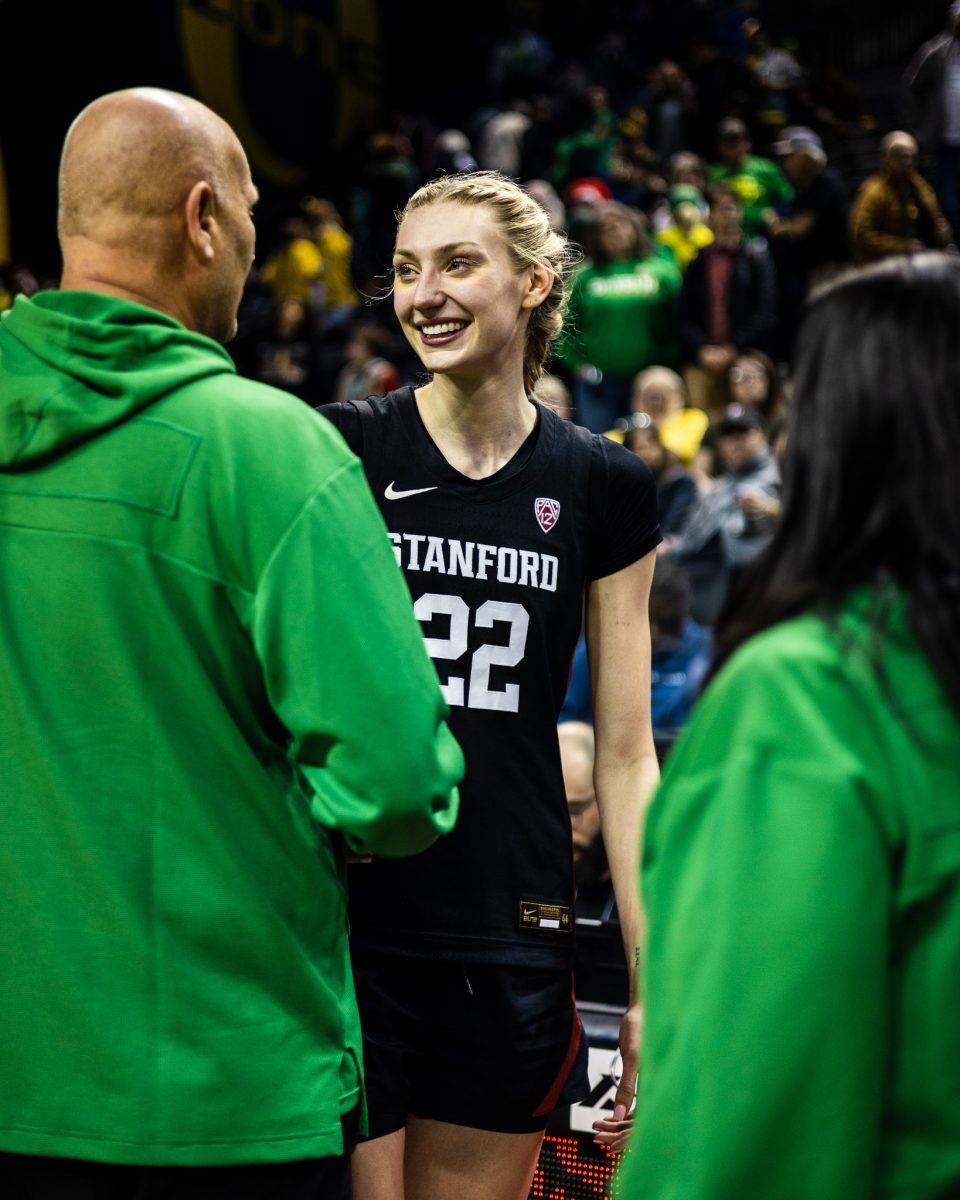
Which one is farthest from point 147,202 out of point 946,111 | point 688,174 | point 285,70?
point 285,70

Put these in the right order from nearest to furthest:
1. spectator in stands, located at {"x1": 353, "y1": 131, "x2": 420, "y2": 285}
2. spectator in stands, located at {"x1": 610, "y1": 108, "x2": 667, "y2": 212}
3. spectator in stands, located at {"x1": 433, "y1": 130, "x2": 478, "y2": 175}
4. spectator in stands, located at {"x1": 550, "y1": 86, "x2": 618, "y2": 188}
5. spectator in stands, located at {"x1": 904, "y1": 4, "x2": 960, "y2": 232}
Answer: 1. spectator in stands, located at {"x1": 904, "y1": 4, "x2": 960, "y2": 232}
2. spectator in stands, located at {"x1": 610, "y1": 108, "x2": 667, "y2": 212}
3. spectator in stands, located at {"x1": 353, "y1": 131, "x2": 420, "y2": 285}
4. spectator in stands, located at {"x1": 550, "y1": 86, "x2": 618, "y2": 188}
5. spectator in stands, located at {"x1": 433, "y1": 130, "x2": 478, "y2": 175}

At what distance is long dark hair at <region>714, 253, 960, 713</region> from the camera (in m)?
1.18

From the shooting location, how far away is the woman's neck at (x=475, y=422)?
8.17ft

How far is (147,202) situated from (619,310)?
24.7ft

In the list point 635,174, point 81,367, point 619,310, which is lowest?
point 81,367

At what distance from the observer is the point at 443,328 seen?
2.50 metres

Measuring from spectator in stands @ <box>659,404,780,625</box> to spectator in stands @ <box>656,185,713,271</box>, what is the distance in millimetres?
3746

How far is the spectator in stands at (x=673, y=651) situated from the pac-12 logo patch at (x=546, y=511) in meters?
3.58

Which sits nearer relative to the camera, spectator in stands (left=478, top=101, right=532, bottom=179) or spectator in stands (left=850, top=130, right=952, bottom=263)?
spectator in stands (left=850, top=130, right=952, bottom=263)

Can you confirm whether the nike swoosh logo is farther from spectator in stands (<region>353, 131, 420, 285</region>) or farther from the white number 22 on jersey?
spectator in stands (<region>353, 131, 420, 285</region>)

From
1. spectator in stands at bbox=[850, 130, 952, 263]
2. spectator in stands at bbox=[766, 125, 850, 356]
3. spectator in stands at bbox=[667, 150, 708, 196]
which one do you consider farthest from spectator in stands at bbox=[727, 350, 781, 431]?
spectator in stands at bbox=[667, 150, 708, 196]

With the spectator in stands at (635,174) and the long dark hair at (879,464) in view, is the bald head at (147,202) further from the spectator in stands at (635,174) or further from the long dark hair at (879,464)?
the spectator in stands at (635,174)

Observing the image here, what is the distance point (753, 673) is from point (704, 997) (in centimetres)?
25

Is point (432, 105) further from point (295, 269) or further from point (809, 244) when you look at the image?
point (809, 244)
